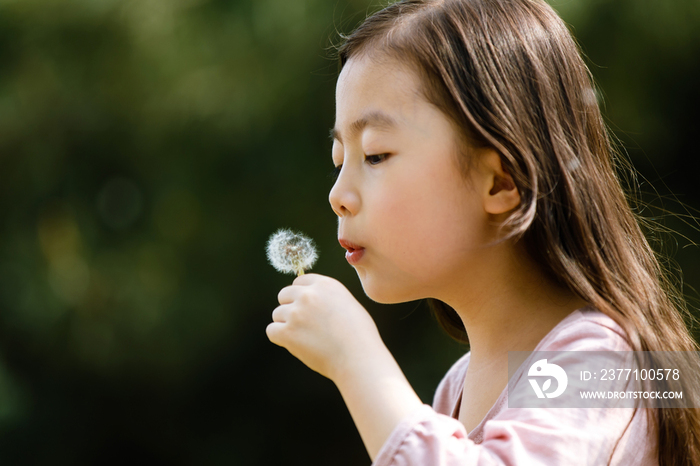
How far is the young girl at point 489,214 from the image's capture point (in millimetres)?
644

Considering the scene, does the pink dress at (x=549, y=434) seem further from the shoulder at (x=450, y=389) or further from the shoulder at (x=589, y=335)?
the shoulder at (x=450, y=389)

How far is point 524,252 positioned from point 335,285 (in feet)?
0.82

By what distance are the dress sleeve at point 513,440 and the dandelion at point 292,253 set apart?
315 millimetres

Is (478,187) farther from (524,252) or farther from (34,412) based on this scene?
(34,412)

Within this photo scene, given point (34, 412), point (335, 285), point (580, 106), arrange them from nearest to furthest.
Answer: point (335, 285)
point (580, 106)
point (34, 412)

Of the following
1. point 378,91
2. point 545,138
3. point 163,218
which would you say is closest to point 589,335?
point 545,138

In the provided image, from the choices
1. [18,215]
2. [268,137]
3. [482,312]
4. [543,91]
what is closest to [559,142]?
[543,91]

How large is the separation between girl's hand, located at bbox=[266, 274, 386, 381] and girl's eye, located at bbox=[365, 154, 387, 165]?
14 centimetres

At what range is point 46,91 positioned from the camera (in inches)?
64.2

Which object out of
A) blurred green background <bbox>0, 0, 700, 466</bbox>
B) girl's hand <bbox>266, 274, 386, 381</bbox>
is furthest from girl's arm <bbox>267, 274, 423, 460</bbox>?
blurred green background <bbox>0, 0, 700, 466</bbox>

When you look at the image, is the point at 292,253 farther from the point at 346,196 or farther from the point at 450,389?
the point at 450,389

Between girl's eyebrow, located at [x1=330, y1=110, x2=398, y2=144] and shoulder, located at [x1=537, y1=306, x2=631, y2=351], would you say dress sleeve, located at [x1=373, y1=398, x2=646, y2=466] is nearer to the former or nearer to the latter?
shoulder, located at [x1=537, y1=306, x2=631, y2=351]

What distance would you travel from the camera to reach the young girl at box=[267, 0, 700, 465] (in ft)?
2.11

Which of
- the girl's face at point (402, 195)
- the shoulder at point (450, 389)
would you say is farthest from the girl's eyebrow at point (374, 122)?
the shoulder at point (450, 389)
